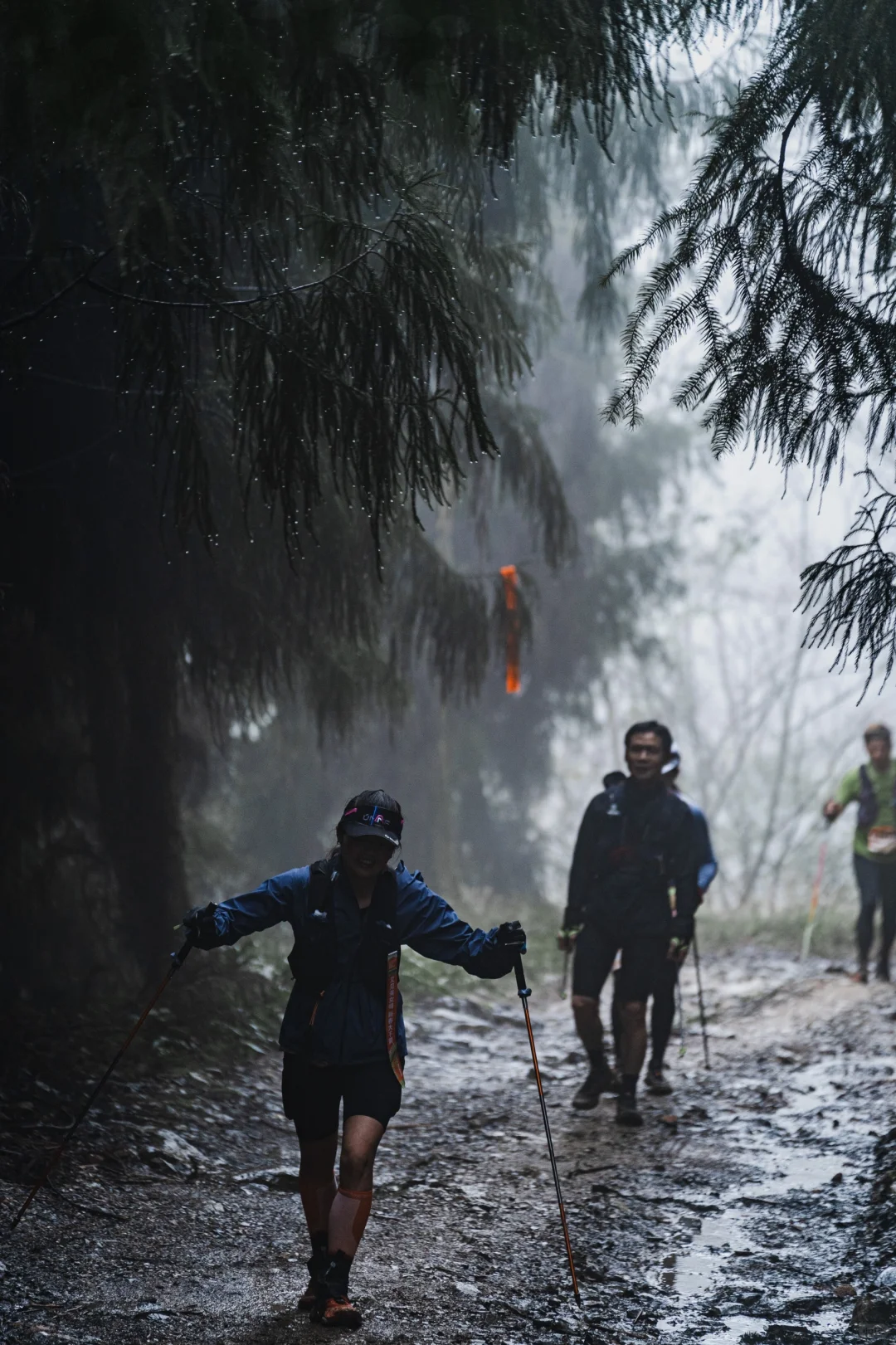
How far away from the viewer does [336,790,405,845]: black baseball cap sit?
14.6 ft

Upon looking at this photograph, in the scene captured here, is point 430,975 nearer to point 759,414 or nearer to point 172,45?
point 759,414

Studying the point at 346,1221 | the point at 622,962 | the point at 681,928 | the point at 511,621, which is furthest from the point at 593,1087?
the point at 346,1221

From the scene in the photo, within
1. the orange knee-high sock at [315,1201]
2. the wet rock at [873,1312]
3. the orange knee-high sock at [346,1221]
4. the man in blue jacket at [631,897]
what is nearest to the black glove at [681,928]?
the man in blue jacket at [631,897]

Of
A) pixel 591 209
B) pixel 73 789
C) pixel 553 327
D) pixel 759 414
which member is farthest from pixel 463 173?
pixel 553 327

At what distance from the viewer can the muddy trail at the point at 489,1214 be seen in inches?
172

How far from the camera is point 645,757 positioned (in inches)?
302

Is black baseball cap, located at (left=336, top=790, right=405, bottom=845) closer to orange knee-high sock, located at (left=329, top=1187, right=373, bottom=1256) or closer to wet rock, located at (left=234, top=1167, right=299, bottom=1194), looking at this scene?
orange knee-high sock, located at (left=329, top=1187, right=373, bottom=1256)

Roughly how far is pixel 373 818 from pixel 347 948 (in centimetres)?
45

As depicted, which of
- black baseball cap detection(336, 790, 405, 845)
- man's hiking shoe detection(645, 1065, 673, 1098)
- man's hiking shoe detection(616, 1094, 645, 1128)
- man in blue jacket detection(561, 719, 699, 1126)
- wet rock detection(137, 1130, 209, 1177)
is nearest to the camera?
black baseball cap detection(336, 790, 405, 845)

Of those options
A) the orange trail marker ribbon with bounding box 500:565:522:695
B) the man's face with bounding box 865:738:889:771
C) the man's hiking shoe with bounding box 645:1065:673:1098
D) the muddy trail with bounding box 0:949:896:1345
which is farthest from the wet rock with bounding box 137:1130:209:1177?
the man's face with bounding box 865:738:889:771

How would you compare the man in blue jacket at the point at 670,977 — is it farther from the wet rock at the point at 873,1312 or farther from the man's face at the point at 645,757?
the wet rock at the point at 873,1312

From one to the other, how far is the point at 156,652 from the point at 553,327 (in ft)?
16.8

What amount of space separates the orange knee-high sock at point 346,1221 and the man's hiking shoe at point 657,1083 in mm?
4248

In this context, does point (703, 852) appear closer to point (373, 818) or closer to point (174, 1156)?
point (174, 1156)
